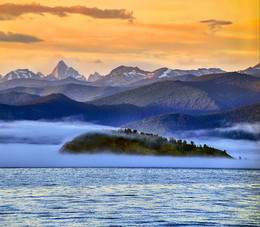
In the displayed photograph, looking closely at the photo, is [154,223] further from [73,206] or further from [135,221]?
[73,206]

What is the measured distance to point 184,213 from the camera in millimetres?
110312

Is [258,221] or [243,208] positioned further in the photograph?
[243,208]

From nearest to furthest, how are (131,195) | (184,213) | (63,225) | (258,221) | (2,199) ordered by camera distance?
(63,225), (258,221), (184,213), (2,199), (131,195)

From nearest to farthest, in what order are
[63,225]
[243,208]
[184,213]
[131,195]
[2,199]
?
[63,225] < [184,213] < [243,208] < [2,199] < [131,195]

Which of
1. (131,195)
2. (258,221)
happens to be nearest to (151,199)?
(131,195)

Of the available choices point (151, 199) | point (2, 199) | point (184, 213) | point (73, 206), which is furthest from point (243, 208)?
point (2, 199)

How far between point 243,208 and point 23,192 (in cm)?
6590

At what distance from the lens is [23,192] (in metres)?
158

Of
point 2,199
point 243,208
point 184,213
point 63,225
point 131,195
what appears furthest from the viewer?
point 131,195

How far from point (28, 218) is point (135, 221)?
19.0 meters

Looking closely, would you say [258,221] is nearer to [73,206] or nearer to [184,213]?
[184,213]

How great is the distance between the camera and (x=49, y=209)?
375 feet

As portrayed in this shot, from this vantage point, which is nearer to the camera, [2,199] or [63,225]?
[63,225]

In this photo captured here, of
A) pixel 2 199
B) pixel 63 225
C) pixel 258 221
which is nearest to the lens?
pixel 63 225
